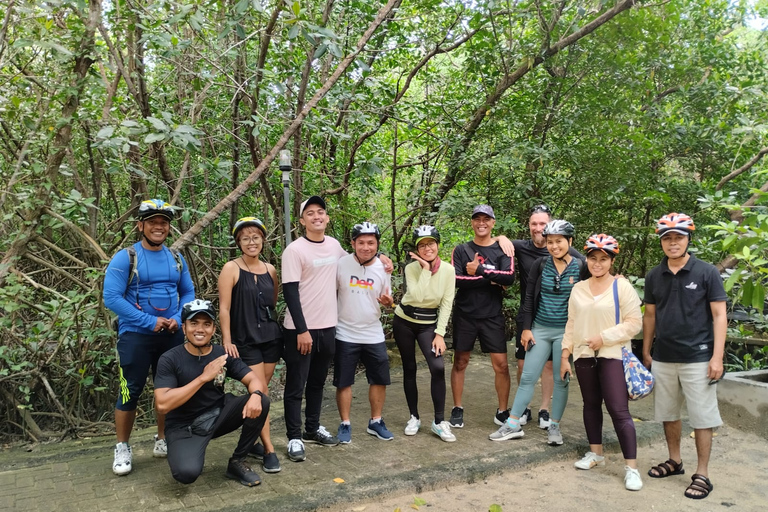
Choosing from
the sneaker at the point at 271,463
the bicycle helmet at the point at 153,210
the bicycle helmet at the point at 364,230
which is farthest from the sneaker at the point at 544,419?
the bicycle helmet at the point at 153,210

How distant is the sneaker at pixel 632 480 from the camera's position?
13.7 feet

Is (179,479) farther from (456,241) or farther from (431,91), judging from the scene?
(431,91)

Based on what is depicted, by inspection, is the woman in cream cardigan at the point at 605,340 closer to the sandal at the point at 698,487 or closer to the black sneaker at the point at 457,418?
the sandal at the point at 698,487

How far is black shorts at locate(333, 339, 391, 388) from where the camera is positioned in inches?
191

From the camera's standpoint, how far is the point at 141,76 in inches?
230

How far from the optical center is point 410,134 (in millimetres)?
8695

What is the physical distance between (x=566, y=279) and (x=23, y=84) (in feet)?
17.4

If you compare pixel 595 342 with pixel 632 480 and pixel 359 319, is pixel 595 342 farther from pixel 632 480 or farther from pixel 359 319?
pixel 359 319

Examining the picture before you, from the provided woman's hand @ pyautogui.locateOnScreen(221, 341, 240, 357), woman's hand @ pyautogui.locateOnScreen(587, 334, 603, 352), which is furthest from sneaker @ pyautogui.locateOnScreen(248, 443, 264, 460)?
woman's hand @ pyautogui.locateOnScreen(587, 334, 603, 352)

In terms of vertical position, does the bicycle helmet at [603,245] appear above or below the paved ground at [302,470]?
above

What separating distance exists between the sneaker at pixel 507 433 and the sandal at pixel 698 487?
134cm

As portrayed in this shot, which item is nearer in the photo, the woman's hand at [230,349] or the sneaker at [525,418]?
the woman's hand at [230,349]

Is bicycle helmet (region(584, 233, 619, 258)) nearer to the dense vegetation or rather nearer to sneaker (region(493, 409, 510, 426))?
sneaker (region(493, 409, 510, 426))

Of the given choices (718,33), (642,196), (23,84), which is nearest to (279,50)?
(23,84)
